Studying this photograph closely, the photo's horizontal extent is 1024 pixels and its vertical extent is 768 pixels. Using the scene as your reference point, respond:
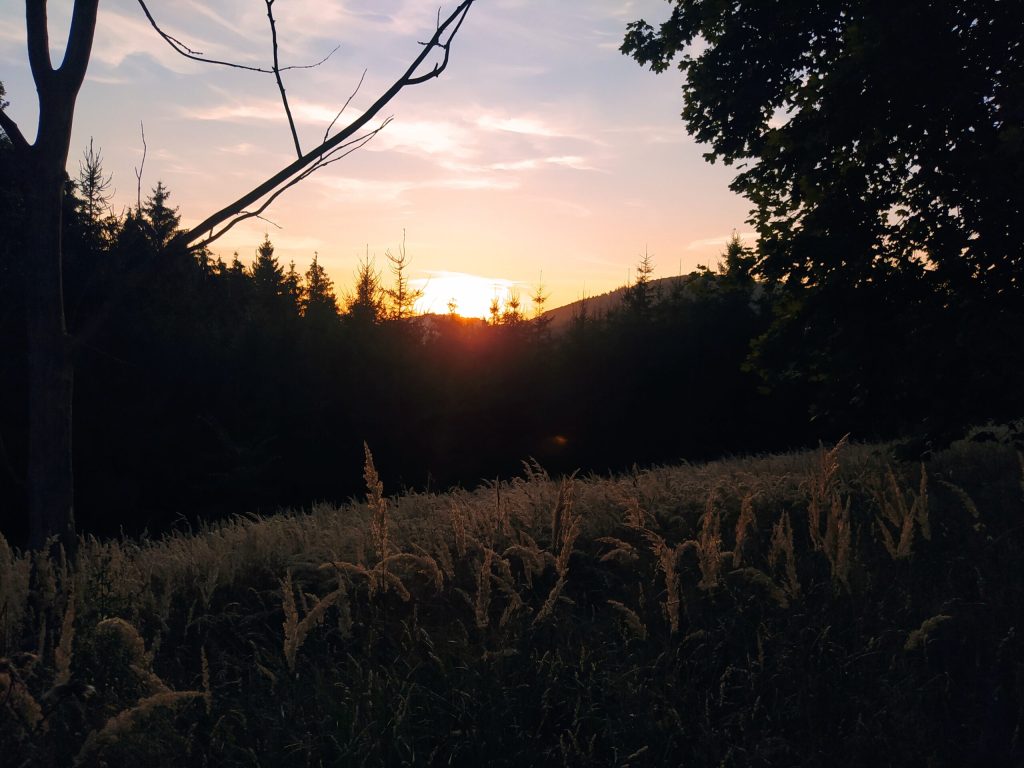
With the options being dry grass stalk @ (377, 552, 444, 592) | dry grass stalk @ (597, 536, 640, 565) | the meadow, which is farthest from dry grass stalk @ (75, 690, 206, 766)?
dry grass stalk @ (597, 536, 640, 565)

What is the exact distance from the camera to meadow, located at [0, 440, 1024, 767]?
280 centimetres

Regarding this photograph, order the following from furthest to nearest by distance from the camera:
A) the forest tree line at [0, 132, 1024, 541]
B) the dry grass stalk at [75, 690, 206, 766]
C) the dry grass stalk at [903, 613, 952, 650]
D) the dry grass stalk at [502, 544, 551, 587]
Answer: the forest tree line at [0, 132, 1024, 541] → the dry grass stalk at [502, 544, 551, 587] → the dry grass stalk at [903, 613, 952, 650] → the dry grass stalk at [75, 690, 206, 766]

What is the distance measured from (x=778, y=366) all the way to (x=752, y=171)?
8.93 ft

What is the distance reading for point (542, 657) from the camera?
3.43 m

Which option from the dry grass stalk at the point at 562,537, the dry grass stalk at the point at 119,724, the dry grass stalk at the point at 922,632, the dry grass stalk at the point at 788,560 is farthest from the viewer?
the dry grass stalk at the point at 788,560

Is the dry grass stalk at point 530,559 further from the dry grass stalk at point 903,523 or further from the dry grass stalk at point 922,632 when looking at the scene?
the dry grass stalk at point 903,523

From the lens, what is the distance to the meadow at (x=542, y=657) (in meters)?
2.80

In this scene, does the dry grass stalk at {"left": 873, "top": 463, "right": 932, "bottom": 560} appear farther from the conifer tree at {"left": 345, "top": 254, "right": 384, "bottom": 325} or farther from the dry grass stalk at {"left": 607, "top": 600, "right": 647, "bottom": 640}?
the conifer tree at {"left": 345, "top": 254, "right": 384, "bottom": 325}

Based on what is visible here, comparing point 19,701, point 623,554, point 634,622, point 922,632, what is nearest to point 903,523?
point 922,632

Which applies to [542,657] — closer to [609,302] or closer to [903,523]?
[903,523]

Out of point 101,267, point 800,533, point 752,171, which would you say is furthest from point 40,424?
point 752,171

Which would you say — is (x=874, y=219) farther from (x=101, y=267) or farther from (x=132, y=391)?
(x=132, y=391)

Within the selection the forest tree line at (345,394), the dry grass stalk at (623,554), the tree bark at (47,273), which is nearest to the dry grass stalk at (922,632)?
the dry grass stalk at (623,554)

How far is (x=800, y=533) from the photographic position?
5.32 m
